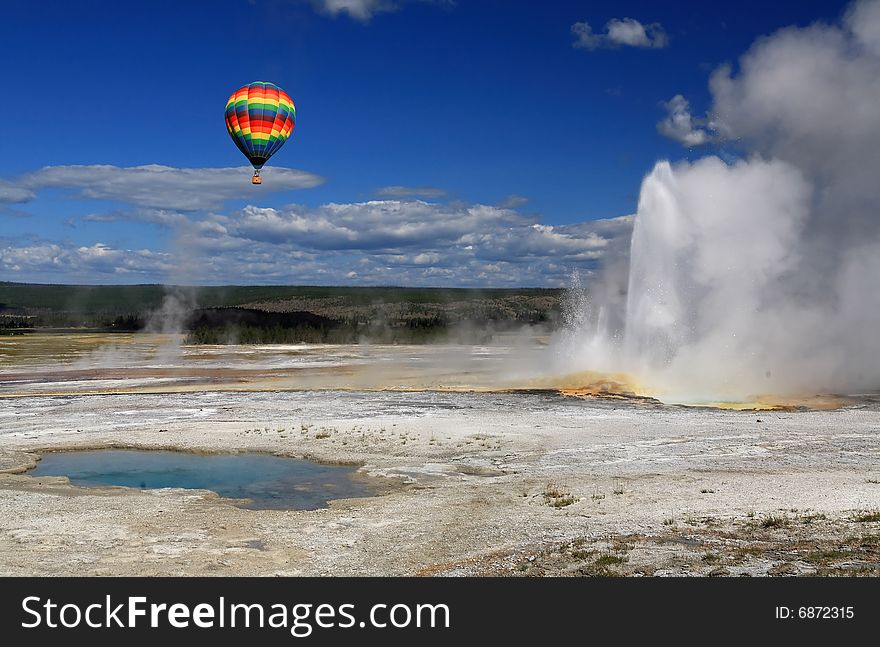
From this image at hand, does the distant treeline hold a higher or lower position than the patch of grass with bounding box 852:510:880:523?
higher

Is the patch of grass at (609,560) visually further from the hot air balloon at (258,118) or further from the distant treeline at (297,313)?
→ the distant treeline at (297,313)

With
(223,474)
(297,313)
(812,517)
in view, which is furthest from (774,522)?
(297,313)

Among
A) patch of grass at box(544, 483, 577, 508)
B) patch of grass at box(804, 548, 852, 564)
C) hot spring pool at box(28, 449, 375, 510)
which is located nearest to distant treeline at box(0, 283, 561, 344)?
hot spring pool at box(28, 449, 375, 510)

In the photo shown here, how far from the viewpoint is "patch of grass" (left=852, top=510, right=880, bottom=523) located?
11.0 metres

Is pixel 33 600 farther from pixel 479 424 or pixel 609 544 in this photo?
pixel 479 424

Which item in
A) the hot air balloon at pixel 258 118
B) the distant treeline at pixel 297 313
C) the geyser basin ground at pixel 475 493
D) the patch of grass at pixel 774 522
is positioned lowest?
the geyser basin ground at pixel 475 493

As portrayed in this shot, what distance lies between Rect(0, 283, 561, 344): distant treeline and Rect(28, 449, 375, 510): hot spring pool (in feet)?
198

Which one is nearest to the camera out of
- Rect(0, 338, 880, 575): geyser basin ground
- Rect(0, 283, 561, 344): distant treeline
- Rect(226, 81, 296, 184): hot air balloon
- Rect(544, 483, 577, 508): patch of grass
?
Rect(0, 338, 880, 575): geyser basin ground

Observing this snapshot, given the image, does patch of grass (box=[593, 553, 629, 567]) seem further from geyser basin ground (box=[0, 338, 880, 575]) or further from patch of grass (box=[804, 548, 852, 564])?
patch of grass (box=[804, 548, 852, 564])

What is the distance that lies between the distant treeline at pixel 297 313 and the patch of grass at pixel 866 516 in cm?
6776

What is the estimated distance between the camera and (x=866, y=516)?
11180 millimetres

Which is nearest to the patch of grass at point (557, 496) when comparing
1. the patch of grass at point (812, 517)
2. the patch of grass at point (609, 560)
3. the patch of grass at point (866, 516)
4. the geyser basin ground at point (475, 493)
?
the geyser basin ground at point (475, 493)

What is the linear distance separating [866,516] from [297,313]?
9906 centimetres

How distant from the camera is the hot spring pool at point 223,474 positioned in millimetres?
14547
